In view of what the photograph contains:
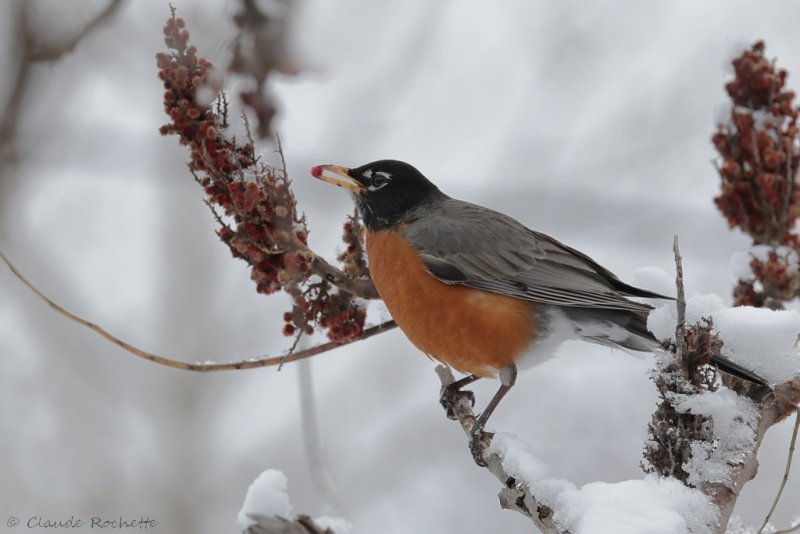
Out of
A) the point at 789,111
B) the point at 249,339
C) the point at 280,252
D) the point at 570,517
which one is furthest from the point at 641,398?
the point at 570,517

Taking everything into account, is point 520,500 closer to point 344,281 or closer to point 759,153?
point 344,281

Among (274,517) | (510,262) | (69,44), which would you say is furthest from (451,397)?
(69,44)

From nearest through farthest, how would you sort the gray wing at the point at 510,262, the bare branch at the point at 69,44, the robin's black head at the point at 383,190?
the bare branch at the point at 69,44 < the gray wing at the point at 510,262 < the robin's black head at the point at 383,190

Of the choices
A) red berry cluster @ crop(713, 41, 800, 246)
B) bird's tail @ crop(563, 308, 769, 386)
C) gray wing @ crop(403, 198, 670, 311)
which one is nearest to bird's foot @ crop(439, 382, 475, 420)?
gray wing @ crop(403, 198, 670, 311)

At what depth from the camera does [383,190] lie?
14.4ft

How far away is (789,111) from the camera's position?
375 centimetres

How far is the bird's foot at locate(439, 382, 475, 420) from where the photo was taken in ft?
12.5

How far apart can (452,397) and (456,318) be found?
370mm

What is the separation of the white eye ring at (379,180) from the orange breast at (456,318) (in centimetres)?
62

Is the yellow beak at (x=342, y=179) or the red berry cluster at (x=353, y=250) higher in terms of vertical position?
the yellow beak at (x=342, y=179)

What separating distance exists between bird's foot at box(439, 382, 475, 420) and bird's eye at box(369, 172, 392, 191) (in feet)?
3.61

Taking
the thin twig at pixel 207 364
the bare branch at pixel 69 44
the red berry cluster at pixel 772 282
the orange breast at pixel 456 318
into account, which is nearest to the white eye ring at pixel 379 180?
the orange breast at pixel 456 318

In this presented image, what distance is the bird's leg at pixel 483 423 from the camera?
3.20 metres

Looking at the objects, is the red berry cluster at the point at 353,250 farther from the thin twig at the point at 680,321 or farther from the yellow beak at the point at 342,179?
the thin twig at the point at 680,321
